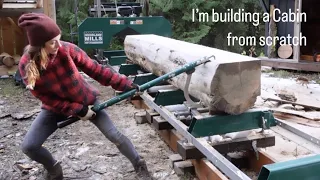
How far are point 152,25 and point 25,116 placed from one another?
3.19 meters

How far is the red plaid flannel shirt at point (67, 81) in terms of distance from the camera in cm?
310

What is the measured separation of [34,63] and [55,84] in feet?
0.83

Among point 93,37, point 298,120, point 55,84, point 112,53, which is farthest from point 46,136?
point 112,53

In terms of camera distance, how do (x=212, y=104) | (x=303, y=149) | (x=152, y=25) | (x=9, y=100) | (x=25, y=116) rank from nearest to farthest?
(x=212, y=104) → (x=303, y=149) → (x=25, y=116) → (x=9, y=100) → (x=152, y=25)

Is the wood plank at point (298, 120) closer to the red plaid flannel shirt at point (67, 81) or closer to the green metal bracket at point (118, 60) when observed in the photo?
the red plaid flannel shirt at point (67, 81)

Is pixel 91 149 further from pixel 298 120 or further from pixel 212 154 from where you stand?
pixel 298 120

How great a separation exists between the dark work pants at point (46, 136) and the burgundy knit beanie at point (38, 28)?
0.72 meters

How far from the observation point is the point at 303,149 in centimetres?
413

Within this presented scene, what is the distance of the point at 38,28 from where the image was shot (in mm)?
2852

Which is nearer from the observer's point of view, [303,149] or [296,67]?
[303,149]

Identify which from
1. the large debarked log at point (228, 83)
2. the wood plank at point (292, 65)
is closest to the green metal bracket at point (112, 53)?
the wood plank at point (292, 65)

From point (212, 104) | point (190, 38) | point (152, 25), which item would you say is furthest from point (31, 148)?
point (190, 38)

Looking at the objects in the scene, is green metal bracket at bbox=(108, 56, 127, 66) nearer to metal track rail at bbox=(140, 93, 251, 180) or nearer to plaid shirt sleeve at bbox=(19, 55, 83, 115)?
metal track rail at bbox=(140, 93, 251, 180)

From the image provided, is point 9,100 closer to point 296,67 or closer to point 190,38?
point 296,67
